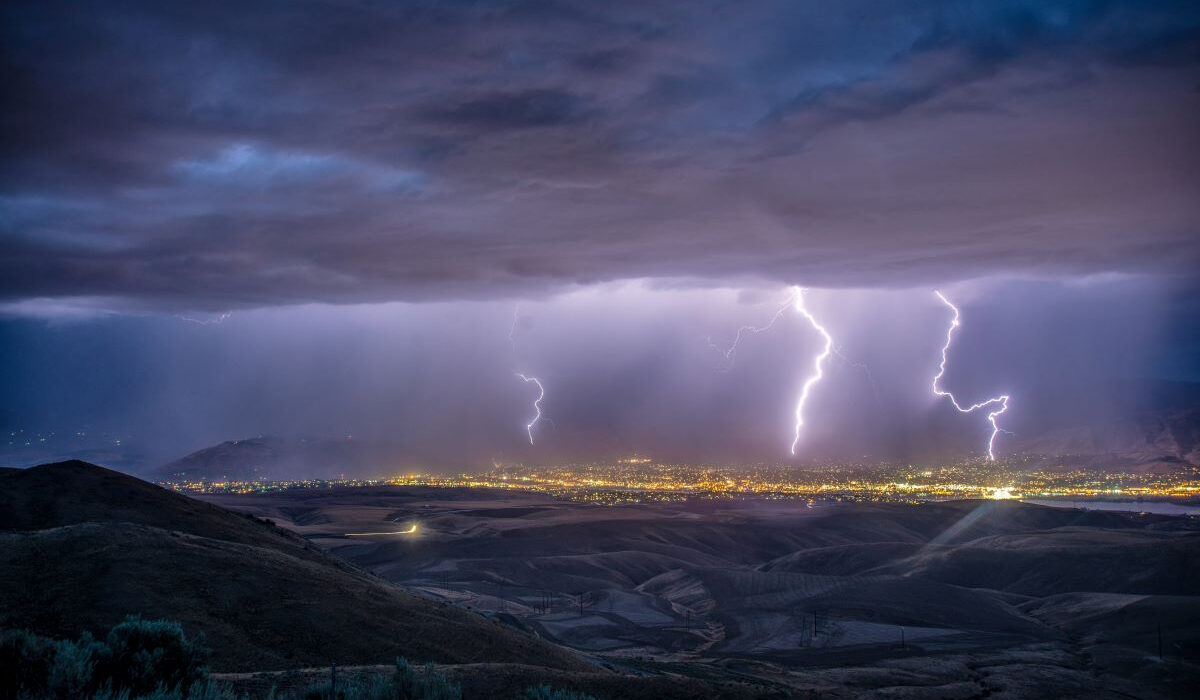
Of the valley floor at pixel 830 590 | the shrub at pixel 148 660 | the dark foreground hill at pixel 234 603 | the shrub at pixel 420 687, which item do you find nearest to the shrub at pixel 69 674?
the shrub at pixel 148 660

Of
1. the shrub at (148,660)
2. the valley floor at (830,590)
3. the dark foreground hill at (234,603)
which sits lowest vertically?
the valley floor at (830,590)

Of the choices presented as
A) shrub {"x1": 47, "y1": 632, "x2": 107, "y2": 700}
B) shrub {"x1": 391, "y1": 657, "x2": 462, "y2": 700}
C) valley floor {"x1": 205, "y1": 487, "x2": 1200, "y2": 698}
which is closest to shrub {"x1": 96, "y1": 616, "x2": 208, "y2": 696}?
shrub {"x1": 47, "y1": 632, "x2": 107, "y2": 700}

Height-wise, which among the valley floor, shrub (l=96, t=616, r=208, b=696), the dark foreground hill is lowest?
the valley floor

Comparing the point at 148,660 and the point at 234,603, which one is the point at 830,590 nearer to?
the point at 234,603

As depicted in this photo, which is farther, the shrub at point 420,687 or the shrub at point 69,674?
the shrub at point 420,687

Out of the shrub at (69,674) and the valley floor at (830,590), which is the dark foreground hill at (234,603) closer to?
the valley floor at (830,590)

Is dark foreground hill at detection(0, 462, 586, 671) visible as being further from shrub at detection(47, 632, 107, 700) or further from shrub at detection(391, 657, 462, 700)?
shrub at detection(47, 632, 107, 700)

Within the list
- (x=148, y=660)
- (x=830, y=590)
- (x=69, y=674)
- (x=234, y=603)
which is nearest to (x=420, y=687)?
(x=148, y=660)

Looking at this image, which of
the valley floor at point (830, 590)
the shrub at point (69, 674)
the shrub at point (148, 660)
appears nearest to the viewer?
the shrub at point (69, 674)

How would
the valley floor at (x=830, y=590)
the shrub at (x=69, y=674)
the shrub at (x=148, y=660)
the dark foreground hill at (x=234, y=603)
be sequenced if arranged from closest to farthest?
the shrub at (x=69, y=674), the shrub at (x=148, y=660), the dark foreground hill at (x=234, y=603), the valley floor at (x=830, y=590)
